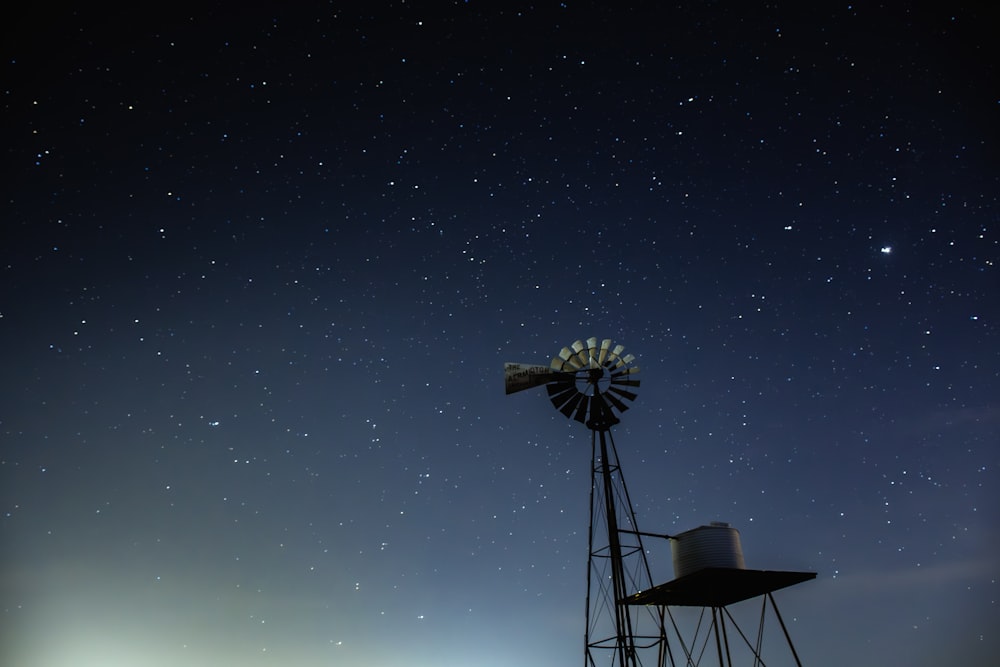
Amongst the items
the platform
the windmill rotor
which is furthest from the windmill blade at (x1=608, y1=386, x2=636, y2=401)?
the platform

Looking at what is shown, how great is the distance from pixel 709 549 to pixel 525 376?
203 inches

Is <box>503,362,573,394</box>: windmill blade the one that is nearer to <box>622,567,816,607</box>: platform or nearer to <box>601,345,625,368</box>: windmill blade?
<box>601,345,625,368</box>: windmill blade

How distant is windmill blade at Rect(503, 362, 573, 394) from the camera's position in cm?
1442

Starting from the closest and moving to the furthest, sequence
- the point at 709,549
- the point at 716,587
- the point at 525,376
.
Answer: the point at 709,549 < the point at 716,587 < the point at 525,376

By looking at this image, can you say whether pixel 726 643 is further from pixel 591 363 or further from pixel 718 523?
pixel 591 363

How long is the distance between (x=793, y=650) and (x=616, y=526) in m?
3.63

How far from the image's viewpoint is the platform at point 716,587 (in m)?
11.4

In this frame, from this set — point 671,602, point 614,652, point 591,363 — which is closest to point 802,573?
point 671,602

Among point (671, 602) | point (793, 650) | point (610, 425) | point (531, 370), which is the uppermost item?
point (531, 370)

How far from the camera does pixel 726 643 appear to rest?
13.4 metres

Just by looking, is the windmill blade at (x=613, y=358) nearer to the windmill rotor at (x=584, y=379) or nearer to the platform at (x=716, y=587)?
the windmill rotor at (x=584, y=379)

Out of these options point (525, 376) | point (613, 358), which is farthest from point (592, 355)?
point (525, 376)

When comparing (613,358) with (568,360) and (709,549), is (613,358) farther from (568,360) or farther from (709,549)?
(709,549)

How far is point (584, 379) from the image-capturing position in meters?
14.6
